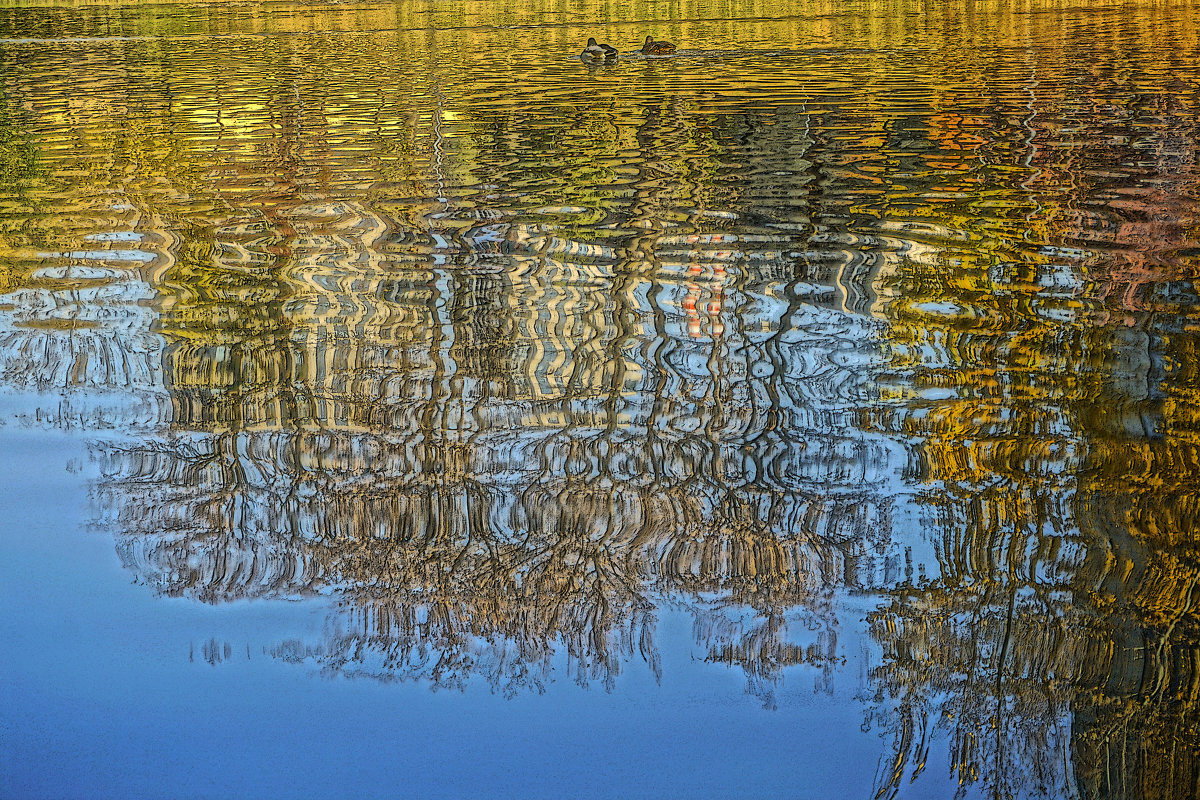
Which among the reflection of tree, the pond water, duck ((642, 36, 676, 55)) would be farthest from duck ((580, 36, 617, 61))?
the reflection of tree

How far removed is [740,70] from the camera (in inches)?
704

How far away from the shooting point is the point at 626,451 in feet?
16.1

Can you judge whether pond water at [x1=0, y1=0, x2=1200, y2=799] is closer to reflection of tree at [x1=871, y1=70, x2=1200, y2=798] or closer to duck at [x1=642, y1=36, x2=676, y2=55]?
reflection of tree at [x1=871, y1=70, x2=1200, y2=798]

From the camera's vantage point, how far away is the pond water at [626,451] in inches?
134

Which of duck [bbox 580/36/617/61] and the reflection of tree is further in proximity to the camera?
duck [bbox 580/36/617/61]

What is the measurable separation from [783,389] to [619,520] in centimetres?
148

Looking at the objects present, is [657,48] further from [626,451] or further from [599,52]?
[626,451]

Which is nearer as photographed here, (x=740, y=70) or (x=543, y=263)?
(x=543, y=263)

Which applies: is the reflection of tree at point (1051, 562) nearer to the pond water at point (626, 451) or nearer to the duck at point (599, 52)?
the pond water at point (626, 451)

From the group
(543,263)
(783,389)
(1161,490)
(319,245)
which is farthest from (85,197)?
(1161,490)

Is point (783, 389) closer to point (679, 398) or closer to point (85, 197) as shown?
point (679, 398)

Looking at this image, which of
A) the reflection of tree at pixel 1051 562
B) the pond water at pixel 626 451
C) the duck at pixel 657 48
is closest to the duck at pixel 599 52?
the duck at pixel 657 48

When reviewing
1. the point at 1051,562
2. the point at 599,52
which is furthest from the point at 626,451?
the point at 599,52

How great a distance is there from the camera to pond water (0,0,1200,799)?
3406 mm
